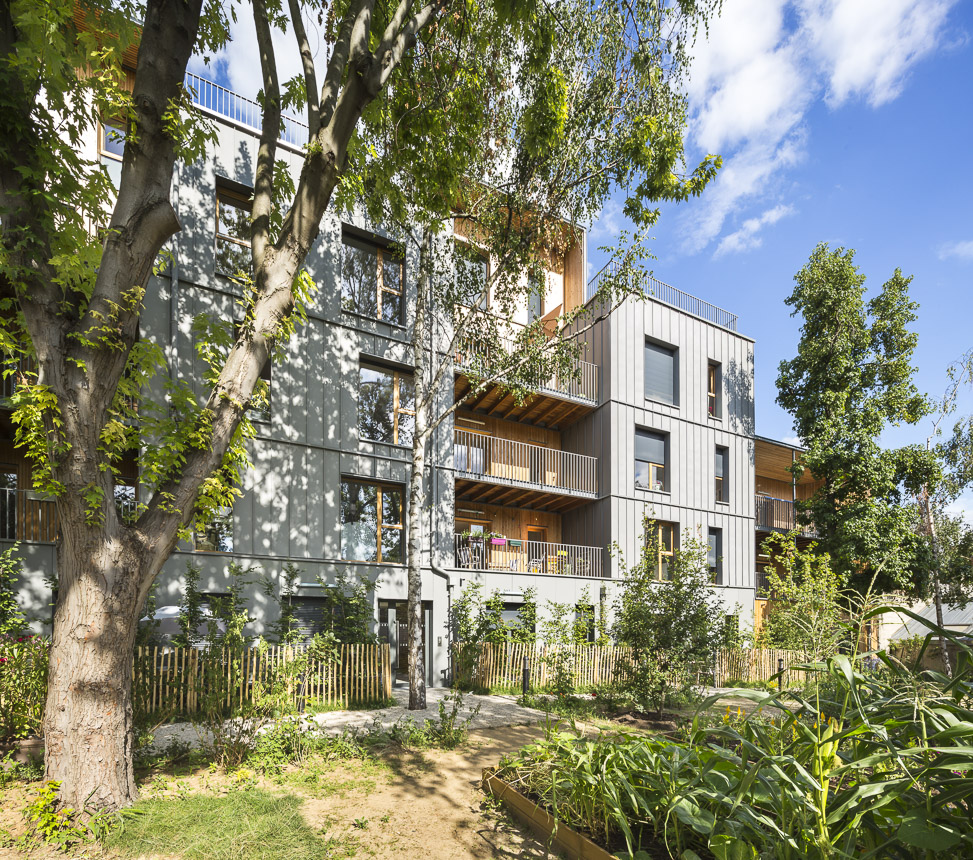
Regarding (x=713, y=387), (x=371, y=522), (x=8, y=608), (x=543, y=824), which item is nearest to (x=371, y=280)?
(x=371, y=522)

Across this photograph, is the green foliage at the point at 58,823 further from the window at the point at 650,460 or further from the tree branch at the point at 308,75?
the window at the point at 650,460

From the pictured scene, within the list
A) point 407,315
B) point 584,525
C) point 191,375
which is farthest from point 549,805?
point 584,525

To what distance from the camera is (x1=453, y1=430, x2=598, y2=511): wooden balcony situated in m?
18.3

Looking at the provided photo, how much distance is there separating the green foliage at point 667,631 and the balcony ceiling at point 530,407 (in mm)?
8367

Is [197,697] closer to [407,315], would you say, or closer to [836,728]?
[836,728]

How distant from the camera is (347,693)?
11.4 metres

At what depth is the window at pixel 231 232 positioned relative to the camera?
1388 centimetres

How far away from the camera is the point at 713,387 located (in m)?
23.6

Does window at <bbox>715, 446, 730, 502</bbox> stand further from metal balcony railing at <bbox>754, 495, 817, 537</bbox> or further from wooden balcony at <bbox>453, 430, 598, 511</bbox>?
wooden balcony at <bbox>453, 430, 598, 511</bbox>

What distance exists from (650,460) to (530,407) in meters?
4.80

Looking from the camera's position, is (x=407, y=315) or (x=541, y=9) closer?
(x=541, y=9)

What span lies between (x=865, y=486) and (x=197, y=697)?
21.6 meters

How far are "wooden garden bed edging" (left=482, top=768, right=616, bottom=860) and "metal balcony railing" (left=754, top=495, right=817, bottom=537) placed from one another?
21.0m

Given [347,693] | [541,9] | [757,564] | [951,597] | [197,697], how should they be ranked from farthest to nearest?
[757,564] < [951,597] < [347,693] < [197,697] < [541,9]
